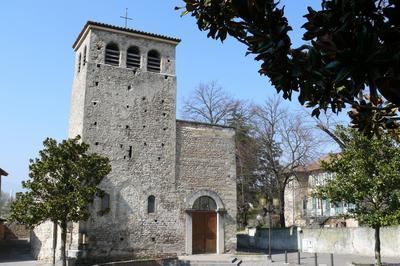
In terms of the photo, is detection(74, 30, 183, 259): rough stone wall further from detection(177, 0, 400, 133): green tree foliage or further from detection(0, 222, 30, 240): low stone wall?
detection(0, 222, 30, 240): low stone wall

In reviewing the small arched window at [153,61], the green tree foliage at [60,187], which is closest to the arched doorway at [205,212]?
the green tree foliage at [60,187]

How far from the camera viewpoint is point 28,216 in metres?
17.3

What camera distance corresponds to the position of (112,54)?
24000 millimetres

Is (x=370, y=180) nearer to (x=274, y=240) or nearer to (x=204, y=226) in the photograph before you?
(x=204, y=226)

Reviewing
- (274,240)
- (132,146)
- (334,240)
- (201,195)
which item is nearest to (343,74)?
(132,146)

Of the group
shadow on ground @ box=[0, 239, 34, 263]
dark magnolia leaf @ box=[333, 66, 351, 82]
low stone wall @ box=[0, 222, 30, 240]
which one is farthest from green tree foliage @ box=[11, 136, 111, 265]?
low stone wall @ box=[0, 222, 30, 240]

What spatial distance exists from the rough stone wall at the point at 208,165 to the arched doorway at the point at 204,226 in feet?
2.20

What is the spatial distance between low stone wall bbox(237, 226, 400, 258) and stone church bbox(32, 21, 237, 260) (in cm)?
627

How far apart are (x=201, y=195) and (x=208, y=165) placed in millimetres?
1797

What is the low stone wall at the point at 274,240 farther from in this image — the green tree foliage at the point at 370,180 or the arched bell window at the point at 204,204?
the green tree foliage at the point at 370,180

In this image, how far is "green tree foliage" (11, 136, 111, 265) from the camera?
17.4m

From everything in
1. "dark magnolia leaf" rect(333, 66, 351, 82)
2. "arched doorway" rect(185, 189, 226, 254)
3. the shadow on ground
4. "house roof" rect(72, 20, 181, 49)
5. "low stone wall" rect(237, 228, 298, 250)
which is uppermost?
"house roof" rect(72, 20, 181, 49)

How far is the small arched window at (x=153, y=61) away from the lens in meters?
24.9

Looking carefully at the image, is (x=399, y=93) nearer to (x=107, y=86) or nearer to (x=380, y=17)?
(x=380, y=17)
